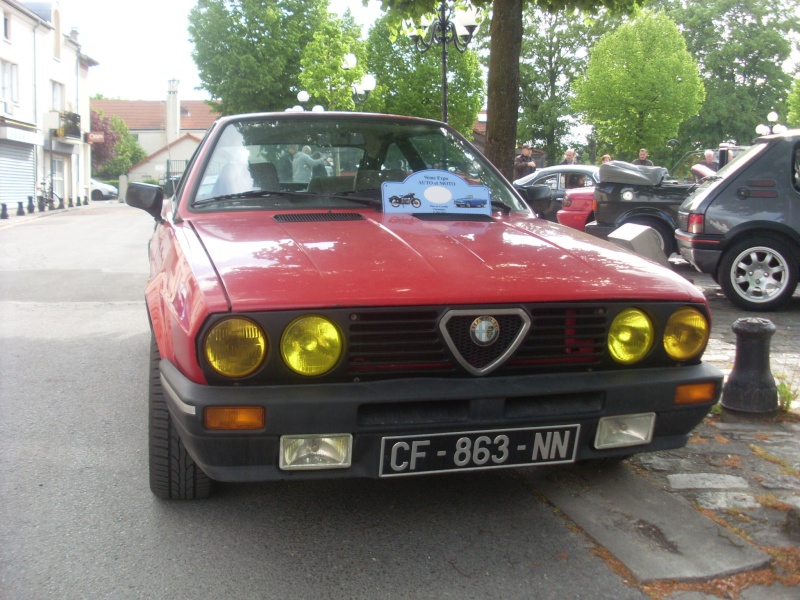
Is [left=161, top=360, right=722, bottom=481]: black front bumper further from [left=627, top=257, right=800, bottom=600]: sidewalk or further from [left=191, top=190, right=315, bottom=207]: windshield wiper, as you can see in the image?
[left=191, top=190, right=315, bottom=207]: windshield wiper

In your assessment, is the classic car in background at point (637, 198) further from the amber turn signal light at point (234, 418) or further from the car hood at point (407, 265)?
the amber turn signal light at point (234, 418)

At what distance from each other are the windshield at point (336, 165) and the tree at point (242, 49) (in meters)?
39.0

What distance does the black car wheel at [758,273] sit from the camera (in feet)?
26.2

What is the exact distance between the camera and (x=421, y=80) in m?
41.6

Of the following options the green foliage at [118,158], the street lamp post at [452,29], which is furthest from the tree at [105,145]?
the street lamp post at [452,29]

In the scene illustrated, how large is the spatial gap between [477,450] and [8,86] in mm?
35032

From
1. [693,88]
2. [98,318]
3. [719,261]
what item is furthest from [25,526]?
[693,88]

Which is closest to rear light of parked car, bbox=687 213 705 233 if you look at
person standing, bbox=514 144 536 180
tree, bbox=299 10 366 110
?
person standing, bbox=514 144 536 180

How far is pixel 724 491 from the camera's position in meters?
3.51

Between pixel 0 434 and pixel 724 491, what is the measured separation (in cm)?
349

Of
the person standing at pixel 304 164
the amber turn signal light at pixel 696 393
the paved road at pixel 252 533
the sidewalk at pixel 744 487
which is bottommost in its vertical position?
the paved road at pixel 252 533

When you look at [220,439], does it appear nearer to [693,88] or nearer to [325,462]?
[325,462]

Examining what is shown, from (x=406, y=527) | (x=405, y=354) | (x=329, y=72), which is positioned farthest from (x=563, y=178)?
(x=329, y=72)

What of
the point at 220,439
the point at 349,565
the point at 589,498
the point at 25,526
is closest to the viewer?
the point at 220,439
